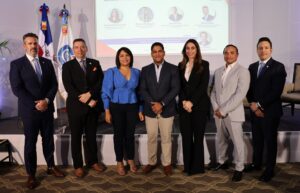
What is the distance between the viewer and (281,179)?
3.19 m

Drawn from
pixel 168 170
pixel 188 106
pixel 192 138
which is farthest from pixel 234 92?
pixel 168 170

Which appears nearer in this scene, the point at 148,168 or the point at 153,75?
the point at 153,75

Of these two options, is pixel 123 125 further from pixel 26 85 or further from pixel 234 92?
pixel 234 92

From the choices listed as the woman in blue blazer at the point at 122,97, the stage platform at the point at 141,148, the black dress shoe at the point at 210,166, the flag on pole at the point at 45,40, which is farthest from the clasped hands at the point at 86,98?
the flag on pole at the point at 45,40

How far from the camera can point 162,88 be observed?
329 centimetres

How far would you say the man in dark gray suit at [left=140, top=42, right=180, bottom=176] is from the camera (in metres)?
3.26

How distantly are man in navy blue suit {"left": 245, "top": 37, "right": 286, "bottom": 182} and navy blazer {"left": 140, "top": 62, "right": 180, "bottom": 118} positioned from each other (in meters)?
0.82

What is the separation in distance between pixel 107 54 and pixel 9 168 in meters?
3.16

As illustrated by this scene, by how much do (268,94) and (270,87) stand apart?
8cm

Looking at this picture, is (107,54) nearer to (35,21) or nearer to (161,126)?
(35,21)

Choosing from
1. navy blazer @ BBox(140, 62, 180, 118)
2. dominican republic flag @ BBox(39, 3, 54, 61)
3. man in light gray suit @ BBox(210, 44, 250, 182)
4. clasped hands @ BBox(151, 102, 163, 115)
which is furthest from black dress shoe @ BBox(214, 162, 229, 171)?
dominican republic flag @ BBox(39, 3, 54, 61)

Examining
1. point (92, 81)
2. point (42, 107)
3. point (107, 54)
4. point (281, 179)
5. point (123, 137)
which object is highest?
point (107, 54)

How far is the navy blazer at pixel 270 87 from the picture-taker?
3.02m

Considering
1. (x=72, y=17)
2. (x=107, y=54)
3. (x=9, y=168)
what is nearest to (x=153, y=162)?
(x=9, y=168)
